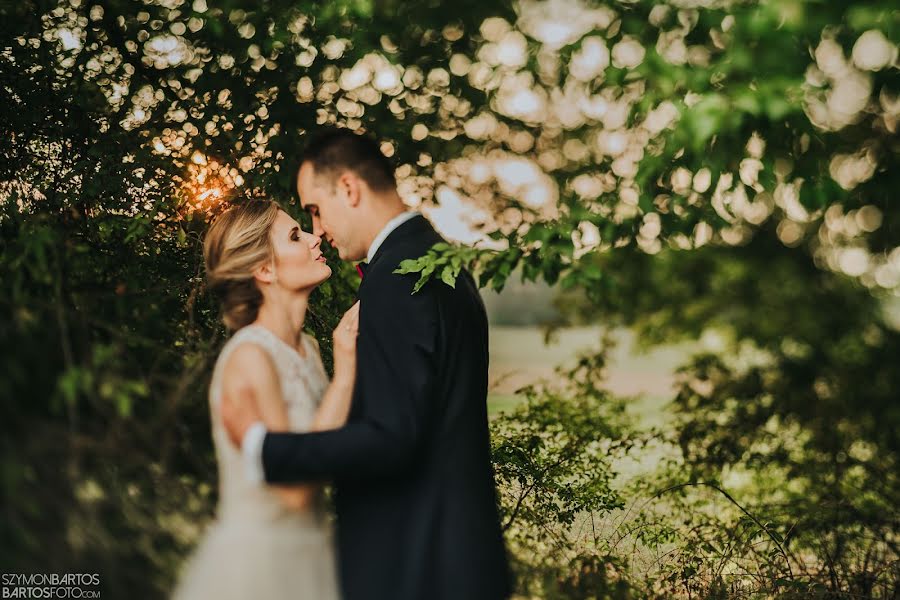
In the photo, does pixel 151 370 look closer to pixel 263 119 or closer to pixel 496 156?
pixel 263 119

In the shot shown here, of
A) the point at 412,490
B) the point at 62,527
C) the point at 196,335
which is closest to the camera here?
the point at 62,527

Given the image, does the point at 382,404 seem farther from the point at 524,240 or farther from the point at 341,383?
the point at 524,240

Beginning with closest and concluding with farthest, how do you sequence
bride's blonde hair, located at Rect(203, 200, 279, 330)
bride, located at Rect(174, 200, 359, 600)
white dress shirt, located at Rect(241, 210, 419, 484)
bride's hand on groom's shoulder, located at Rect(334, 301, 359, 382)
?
white dress shirt, located at Rect(241, 210, 419, 484)
bride, located at Rect(174, 200, 359, 600)
bride's hand on groom's shoulder, located at Rect(334, 301, 359, 382)
bride's blonde hair, located at Rect(203, 200, 279, 330)

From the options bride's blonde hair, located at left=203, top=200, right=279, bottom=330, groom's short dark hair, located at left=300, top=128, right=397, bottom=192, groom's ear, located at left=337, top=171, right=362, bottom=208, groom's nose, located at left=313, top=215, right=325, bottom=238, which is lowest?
bride's blonde hair, located at left=203, top=200, right=279, bottom=330

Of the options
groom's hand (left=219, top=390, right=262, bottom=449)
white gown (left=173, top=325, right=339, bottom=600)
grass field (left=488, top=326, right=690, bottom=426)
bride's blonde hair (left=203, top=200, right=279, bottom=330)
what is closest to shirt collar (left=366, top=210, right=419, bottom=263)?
bride's blonde hair (left=203, top=200, right=279, bottom=330)

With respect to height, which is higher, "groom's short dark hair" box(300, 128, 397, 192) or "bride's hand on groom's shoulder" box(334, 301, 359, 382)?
"groom's short dark hair" box(300, 128, 397, 192)

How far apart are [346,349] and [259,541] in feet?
2.32

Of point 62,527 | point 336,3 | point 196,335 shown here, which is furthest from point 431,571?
point 336,3

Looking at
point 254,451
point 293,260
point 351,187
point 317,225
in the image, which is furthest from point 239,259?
point 254,451

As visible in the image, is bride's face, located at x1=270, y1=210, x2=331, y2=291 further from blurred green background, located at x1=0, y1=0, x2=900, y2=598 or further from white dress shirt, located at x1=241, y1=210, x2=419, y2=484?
white dress shirt, located at x1=241, y1=210, x2=419, y2=484

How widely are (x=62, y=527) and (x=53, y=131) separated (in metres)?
2.65

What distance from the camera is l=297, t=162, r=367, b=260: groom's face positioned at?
305 cm

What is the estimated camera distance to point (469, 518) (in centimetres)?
284

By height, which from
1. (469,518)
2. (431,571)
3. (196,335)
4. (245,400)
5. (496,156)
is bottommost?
(431,571)
